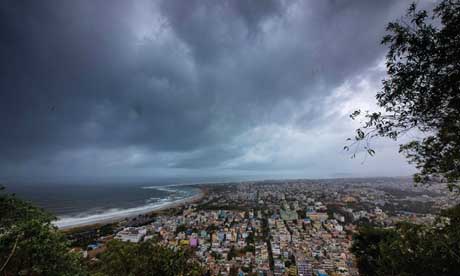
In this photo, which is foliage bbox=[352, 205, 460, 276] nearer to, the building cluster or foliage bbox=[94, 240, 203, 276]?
the building cluster

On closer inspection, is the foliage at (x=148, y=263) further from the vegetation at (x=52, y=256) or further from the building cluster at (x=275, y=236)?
the building cluster at (x=275, y=236)

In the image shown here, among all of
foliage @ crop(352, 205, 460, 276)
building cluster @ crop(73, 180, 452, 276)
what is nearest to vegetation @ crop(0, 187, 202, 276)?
building cluster @ crop(73, 180, 452, 276)

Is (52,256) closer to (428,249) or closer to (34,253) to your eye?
(34,253)

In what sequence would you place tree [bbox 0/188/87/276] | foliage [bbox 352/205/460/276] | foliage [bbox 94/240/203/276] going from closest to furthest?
foliage [bbox 352/205/460/276], tree [bbox 0/188/87/276], foliage [bbox 94/240/203/276]

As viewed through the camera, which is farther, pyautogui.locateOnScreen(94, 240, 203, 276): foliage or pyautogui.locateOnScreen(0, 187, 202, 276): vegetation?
pyautogui.locateOnScreen(94, 240, 203, 276): foliage

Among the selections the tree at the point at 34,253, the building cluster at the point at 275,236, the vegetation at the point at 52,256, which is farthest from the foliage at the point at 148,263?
the building cluster at the point at 275,236

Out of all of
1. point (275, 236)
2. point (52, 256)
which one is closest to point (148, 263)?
point (52, 256)

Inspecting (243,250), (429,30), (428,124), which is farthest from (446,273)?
(243,250)

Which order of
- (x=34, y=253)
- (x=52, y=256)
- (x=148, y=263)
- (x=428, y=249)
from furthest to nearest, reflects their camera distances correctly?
(x=148, y=263) < (x=52, y=256) < (x=34, y=253) < (x=428, y=249)

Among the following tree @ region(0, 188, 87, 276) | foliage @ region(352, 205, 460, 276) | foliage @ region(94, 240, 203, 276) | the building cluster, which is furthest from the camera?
the building cluster
